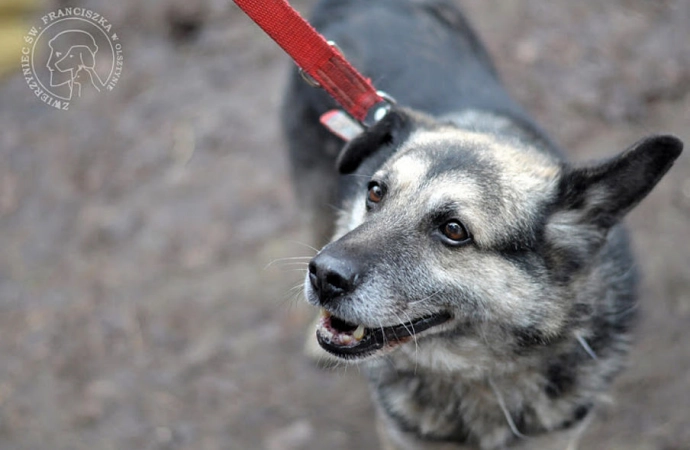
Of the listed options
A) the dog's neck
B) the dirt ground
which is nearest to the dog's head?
the dog's neck

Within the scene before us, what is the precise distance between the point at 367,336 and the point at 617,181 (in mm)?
1087

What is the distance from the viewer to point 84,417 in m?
4.29

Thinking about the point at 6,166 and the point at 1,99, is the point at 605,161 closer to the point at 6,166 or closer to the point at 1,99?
the point at 6,166

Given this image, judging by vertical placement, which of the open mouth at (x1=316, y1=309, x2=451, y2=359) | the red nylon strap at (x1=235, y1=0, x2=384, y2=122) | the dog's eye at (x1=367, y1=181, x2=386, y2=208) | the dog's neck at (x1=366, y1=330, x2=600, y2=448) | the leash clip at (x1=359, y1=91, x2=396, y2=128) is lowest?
the dog's neck at (x1=366, y1=330, x2=600, y2=448)

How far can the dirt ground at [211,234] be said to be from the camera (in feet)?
13.7

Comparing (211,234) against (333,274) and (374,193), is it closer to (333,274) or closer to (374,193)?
(374,193)

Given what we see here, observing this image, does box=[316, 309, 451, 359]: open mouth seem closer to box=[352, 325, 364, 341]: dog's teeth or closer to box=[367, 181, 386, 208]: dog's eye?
box=[352, 325, 364, 341]: dog's teeth

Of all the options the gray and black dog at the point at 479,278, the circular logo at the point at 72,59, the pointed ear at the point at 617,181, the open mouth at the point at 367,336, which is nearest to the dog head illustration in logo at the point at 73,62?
the circular logo at the point at 72,59

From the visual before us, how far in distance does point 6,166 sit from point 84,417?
2.96 m

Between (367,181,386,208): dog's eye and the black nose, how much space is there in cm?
48

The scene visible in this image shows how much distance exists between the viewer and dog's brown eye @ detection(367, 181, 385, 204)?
2.77m

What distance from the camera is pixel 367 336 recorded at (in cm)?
257

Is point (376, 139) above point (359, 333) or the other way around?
above

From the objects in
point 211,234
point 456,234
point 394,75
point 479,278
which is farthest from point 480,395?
point 211,234
